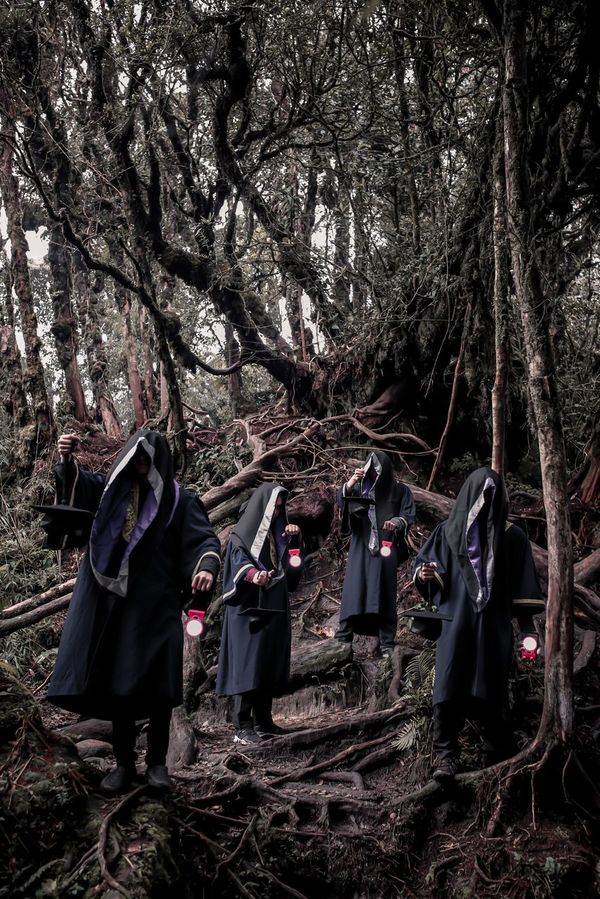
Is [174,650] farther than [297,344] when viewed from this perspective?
No

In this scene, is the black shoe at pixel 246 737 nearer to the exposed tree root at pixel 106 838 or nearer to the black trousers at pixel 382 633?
the black trousers at pixel 382 633

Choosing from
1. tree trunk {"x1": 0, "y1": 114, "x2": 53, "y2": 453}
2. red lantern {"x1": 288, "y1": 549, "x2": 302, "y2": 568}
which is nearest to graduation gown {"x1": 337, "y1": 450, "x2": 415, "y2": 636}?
red lantern {"x1": 288, "y1": 549, "x2": 302, "y2": 568}

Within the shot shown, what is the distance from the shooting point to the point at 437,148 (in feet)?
26.0

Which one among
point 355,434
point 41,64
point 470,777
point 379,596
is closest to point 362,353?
point 355,434

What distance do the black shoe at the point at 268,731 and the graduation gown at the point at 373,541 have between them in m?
1.70

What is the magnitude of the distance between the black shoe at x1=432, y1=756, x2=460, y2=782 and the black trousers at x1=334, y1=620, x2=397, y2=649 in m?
2.69

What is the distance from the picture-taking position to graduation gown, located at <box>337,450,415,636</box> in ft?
26.2

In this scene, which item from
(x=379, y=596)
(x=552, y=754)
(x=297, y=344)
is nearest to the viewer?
(x=552, y=754)

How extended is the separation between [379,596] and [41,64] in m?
8.37

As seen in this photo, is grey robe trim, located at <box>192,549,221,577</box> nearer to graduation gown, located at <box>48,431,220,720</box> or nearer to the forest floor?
graduation gown, located at <box>48,431,220,720</box>

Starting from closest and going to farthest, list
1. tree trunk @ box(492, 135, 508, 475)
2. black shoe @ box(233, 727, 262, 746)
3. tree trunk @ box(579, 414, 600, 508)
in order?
tree trunk @ box(492, 135, 508, 475) < black shoe @ box(233, 727, 262, 746) < tree trunk @ box(579, 414, 600, 508)

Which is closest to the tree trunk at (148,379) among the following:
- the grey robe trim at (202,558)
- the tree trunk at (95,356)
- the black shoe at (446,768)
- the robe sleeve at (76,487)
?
the tree trunk at (95,356)

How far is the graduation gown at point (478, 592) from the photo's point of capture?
514 cm

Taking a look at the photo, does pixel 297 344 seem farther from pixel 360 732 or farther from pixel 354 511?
pixel 360 732
